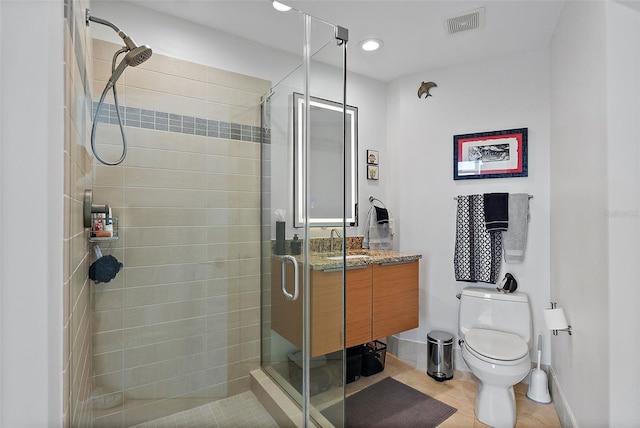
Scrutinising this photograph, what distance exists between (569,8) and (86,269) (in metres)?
2.82

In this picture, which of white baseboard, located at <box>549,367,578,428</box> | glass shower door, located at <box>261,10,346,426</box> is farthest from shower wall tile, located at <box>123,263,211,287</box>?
white baseboard, located at <box>549,367,578,428</box>

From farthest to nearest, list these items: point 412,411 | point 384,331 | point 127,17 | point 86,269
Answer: point 384,331 < point 412,411 < point 127,17 < point 86,269

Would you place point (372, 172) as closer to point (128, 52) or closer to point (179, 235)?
point (179, 235)

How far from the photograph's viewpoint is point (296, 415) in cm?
174

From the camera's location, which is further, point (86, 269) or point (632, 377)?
point (86, 269)

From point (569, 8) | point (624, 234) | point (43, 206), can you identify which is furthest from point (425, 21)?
point (43, 206)

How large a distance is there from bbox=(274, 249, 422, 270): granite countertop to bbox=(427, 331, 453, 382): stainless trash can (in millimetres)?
664

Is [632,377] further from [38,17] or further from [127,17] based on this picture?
[127,17]

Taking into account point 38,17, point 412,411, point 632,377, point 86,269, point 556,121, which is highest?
point 556,121

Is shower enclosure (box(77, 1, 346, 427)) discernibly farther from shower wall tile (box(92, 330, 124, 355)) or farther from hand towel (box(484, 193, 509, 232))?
hand towel (box(484, 193, 509, 232))

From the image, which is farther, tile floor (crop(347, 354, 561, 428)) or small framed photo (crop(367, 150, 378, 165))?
small framed photo (crop(367, 150, 378, 165))

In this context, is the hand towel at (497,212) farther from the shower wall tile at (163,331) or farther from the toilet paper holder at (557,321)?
the shower wall tile at (163,331)

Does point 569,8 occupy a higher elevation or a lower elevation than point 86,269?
higher

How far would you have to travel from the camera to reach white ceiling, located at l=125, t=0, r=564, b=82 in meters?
1.78
